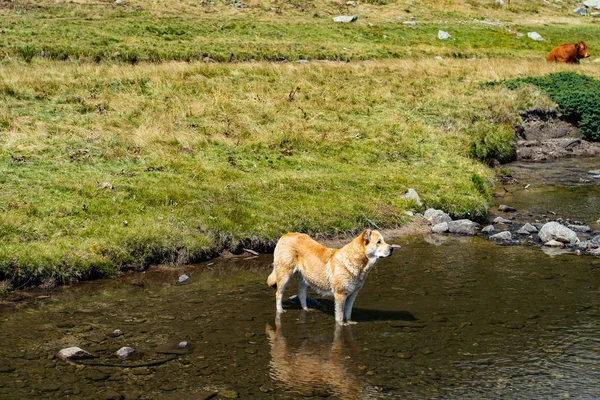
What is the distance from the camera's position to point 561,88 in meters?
42.0


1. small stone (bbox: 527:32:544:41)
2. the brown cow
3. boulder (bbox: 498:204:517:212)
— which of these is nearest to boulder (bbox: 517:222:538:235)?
boulder (bbox: 498:204:517:212)

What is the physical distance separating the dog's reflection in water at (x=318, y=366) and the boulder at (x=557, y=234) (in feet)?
32.0

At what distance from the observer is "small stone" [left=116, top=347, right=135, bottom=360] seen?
12438 millimetres

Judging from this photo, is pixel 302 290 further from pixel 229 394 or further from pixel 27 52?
pixel 27 52

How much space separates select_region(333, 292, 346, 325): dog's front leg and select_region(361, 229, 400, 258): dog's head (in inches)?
42.2

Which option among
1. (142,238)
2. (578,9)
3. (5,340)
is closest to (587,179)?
(142,238)

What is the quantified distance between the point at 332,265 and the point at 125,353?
14.8ft

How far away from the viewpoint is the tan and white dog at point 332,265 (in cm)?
1399

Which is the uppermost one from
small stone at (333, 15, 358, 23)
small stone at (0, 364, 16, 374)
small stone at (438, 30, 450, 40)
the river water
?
small stone at (333, 15, 358, 23)

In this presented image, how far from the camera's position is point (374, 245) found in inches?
543

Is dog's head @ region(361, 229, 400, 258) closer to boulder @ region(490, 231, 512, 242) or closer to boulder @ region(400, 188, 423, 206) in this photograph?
boulder @ region(490, 231, 512, 242)

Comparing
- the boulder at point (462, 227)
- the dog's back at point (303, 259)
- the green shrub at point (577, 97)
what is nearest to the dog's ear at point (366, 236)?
the dog's back at point (303, 259)

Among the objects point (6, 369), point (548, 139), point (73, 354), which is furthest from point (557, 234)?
point (548, 139)

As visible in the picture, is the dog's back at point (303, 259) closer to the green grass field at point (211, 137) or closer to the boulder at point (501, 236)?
the green grass field at point (211, 137)
